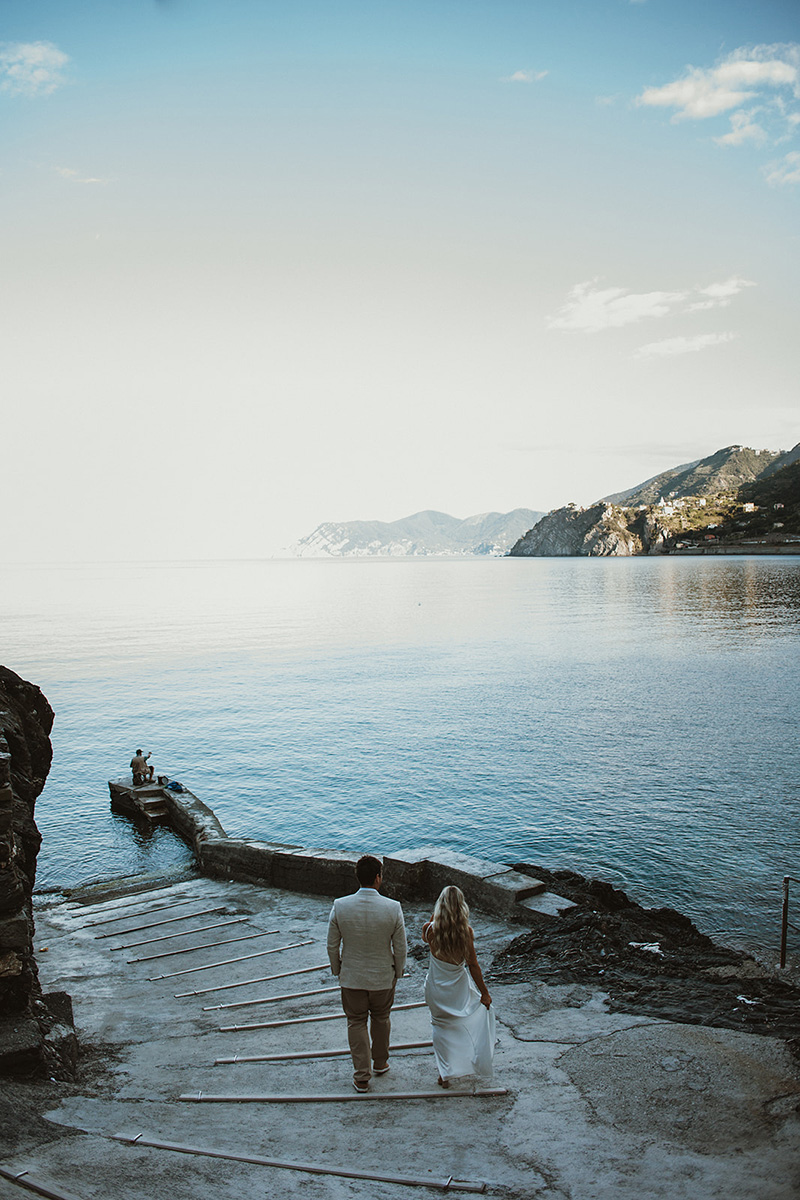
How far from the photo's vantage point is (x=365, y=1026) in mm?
6531

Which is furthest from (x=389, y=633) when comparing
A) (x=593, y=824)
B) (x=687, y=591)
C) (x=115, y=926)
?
(x=115, y=926)

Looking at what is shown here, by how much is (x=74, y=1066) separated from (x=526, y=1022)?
441cm

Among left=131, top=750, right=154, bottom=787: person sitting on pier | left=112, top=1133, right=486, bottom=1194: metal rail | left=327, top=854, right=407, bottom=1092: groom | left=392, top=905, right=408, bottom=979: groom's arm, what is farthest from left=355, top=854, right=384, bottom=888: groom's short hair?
left=131, top=750, right=154, bottom=787: person sitting on pier

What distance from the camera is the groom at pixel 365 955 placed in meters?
6.46

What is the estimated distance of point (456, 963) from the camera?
250 inches

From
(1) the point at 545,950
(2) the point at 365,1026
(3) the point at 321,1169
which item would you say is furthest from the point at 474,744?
(3) the point at 321,1169

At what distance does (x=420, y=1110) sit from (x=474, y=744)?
3166 centimetres

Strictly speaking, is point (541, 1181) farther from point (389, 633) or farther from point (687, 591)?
point (687, 591)

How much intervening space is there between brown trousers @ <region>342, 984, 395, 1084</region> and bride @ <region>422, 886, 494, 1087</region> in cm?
44

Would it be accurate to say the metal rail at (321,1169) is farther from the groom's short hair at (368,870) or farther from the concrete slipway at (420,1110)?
the groom's short hair at (368,870)

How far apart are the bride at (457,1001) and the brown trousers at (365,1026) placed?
1.45 feet

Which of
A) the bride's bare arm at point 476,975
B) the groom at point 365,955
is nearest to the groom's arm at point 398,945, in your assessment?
the groom at point 365,955

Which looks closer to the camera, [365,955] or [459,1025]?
[459,1025]

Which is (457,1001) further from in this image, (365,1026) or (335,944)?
(335,944)
